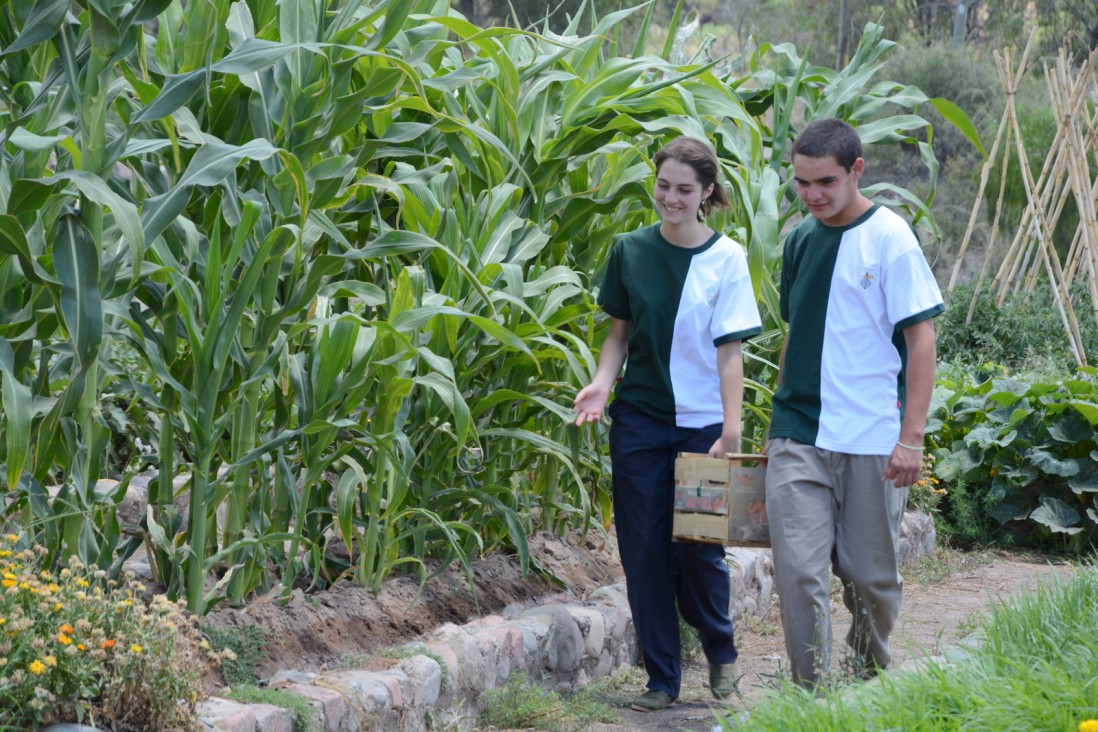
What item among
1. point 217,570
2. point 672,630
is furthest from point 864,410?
point 217,570

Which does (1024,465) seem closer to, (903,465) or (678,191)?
(903,465)

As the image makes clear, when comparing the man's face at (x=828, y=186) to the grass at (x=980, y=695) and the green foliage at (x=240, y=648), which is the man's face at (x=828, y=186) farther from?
the green foliage at (x=240, y=648)

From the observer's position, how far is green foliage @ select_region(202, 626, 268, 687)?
9.72 ft

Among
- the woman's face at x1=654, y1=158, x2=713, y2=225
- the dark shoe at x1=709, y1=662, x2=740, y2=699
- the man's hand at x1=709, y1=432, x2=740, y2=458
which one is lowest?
the dark shoe at x1=709, y1=662, x2=740, y2=699

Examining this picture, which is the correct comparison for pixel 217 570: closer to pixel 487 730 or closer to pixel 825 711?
pixel 487 730

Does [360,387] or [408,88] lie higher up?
[408,88]

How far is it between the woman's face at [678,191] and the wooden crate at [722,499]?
0.69 m

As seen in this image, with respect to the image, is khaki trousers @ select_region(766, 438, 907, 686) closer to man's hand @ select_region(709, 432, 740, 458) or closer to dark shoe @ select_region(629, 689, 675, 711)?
man's hand @ select_region(709, 432, 740, 458)

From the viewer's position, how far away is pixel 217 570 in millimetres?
3467

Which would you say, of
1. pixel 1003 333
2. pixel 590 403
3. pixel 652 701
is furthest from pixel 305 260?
pixel 1003 333

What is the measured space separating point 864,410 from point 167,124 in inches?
73.5

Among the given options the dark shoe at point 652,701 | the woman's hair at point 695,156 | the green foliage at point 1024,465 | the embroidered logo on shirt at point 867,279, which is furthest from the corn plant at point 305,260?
the green foliage at point 1024,465

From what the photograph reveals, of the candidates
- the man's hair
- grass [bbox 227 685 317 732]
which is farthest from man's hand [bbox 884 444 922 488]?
grass [bbox 227 685 317 732]

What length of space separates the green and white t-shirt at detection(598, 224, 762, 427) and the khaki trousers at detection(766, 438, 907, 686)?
1.24 ft
